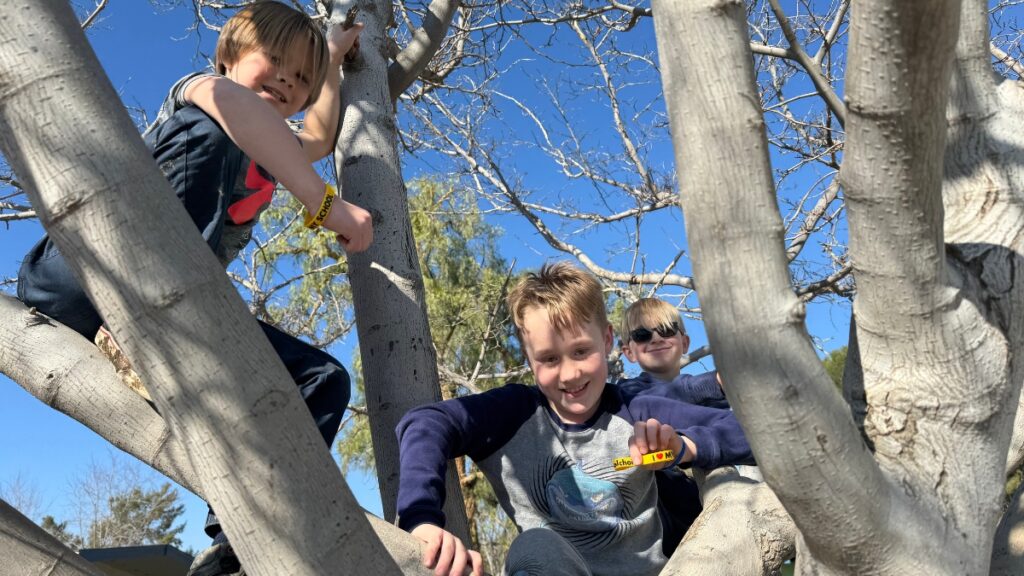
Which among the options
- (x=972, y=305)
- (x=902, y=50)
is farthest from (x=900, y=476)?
(x=902, y=50)

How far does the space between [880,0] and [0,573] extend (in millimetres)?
1745

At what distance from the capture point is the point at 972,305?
63.2 inches

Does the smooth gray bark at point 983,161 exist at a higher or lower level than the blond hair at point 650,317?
lower

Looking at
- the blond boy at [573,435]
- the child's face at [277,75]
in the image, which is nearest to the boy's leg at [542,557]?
the blond boy at [573,435]

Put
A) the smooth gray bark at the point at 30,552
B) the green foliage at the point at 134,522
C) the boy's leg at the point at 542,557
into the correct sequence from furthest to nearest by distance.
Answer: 1. the green foliage at the point at 134,522
2. the boy's leg at the point at 542,557
3. the smooth gray bark at the point at 30,552

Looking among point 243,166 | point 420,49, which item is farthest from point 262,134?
point 420,49

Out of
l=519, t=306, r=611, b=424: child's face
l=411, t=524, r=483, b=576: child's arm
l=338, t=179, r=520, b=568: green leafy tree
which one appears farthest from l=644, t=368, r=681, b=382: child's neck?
l=338, t=179, r=520, b=568: green leafy tree

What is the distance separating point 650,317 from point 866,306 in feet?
9.83

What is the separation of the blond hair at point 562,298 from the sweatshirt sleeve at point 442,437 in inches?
9.8

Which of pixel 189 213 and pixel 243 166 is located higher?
pixel 243 166

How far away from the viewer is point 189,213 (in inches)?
86.0

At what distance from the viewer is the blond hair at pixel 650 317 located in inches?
179

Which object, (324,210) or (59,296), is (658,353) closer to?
(324,210)

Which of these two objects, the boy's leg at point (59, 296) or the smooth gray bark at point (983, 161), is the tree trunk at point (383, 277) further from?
the smooth gray bark at point (983, 161)
